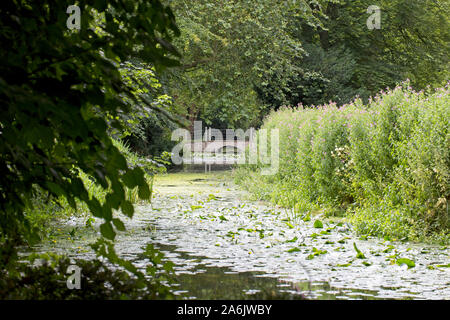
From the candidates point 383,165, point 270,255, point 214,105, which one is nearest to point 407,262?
point 270,255

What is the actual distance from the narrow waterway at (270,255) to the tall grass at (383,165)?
65 centimetres

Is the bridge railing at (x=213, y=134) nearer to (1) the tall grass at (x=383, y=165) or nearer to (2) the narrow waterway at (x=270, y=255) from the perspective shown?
(1) the tall grass at (x=383, y=165)

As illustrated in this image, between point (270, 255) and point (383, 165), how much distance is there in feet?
11.5

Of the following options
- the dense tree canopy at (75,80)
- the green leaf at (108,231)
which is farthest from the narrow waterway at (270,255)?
the dense tree canopy at (75,80)

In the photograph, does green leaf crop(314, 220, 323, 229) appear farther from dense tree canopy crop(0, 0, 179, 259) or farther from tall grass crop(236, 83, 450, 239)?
dense tree canopy crop(0, 0, 179, 259)

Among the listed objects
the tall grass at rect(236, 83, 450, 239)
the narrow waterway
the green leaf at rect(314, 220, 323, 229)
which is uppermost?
the tall grass at rect(236, 83, 450, 239)

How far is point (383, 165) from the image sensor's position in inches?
424

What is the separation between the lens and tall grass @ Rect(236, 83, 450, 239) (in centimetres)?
928

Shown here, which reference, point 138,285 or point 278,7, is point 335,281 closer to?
point 138,285

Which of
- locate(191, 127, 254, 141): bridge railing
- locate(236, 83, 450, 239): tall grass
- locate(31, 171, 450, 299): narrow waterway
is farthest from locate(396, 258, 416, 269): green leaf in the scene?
locate(191, 127, 254, 141): bridge railing

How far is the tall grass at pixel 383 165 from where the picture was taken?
9.28 metres

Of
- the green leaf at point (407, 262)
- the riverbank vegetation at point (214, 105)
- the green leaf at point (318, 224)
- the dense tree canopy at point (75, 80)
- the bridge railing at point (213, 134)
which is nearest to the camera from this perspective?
the dense tree canopy at point (75, 80)

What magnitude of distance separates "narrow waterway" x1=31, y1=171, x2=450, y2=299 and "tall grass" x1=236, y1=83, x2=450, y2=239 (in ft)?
2.13

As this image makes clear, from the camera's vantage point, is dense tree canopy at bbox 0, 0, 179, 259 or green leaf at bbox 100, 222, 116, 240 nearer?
dense tree canopy at bbox 0, 0, 179, 259
